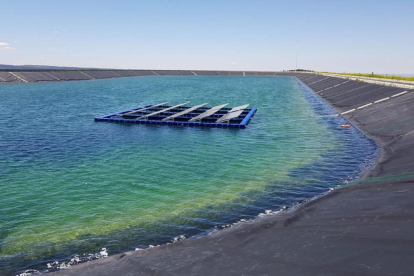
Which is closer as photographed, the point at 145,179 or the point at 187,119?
the point at 145,179

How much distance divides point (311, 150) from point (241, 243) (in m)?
20.4

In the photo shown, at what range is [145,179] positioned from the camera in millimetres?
22922

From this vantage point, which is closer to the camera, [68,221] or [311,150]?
[68,221]

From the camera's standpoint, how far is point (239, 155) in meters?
29.5

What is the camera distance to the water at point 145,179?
15.1m

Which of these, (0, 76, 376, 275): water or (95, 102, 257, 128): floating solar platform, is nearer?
(0, 76, 376, 275): water

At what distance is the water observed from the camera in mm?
15141

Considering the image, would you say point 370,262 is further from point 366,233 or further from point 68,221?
point 68,221

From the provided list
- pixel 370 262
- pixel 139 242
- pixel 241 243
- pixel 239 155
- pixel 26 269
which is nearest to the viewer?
Result: pixel 370 262

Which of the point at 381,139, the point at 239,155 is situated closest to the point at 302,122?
the point at 381,139

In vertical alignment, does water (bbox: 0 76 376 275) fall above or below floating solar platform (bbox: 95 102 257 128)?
below

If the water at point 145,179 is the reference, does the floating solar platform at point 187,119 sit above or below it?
above

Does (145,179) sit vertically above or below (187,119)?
below

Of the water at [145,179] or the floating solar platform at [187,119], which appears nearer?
the water at [145,179]
